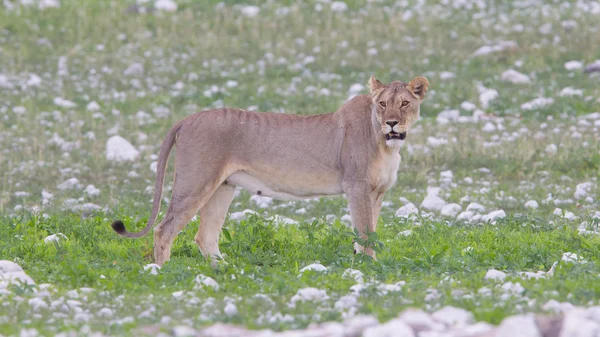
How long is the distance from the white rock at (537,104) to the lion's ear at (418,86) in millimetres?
7475

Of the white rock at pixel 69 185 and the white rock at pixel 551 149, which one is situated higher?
the white rock at pixel 551 149

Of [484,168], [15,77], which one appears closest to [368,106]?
[484,168]

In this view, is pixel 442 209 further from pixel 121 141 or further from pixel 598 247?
pixel 121 141

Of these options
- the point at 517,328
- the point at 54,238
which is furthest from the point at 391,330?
the point at 54,238

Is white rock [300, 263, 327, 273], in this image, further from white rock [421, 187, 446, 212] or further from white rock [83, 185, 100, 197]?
white rock [83, 185, 100, 197]

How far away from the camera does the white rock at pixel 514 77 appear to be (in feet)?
56.9

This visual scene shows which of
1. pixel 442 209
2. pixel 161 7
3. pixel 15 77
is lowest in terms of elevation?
pixel 442 209

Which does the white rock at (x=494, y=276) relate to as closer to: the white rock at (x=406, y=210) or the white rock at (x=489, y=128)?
the white rock at (x=406, y=210)

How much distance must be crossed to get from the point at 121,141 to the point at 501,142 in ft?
17.1

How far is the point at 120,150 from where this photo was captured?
14.0m

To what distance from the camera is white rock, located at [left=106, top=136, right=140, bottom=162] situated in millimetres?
13805

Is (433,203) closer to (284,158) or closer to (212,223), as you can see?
(284,158)

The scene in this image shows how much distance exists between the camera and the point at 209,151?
27.9ft

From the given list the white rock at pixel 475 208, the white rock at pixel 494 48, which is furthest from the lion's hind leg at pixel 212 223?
the white rock at pixel 494 48
